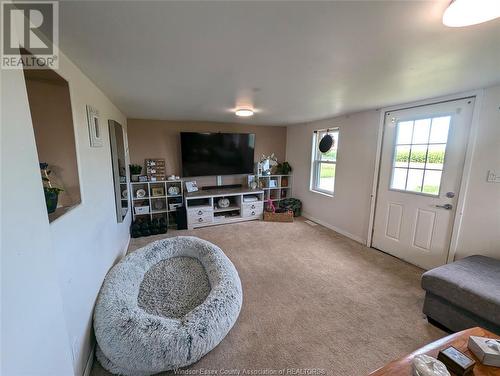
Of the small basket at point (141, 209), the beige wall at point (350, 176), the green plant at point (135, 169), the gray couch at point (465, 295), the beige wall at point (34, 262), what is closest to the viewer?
the beige wall at point (34, 262)

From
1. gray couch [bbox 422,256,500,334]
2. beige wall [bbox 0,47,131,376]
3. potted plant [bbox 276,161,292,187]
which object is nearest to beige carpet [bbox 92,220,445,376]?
gray couch [bbox 422,256,500,334]

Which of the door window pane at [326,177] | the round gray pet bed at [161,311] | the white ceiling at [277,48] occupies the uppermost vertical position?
the white ceiling at [277,48]

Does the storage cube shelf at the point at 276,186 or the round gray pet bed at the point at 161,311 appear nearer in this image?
the round gray pet bed at the point at 161,311

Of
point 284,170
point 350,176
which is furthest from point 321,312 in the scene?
point 284,170

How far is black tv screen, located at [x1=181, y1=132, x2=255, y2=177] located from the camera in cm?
427

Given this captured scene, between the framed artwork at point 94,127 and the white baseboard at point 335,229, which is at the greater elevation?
the framed artwork at point 94,127

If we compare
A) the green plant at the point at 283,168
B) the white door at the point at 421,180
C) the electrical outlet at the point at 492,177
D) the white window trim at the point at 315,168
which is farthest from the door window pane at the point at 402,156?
the green plant at the point at 283,168

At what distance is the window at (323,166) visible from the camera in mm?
4020

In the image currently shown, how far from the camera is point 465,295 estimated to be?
63.6 inches

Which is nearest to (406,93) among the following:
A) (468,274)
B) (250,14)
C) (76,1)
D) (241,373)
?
(468,274)

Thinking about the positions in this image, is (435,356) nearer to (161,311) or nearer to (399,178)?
(161,311)

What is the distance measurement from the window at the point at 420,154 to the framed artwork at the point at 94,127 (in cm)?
347

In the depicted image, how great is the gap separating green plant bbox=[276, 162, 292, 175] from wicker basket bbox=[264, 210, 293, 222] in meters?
1.07

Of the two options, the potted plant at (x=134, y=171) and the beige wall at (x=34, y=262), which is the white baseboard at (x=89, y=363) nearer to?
the beige wall at (x=34, y=262)
